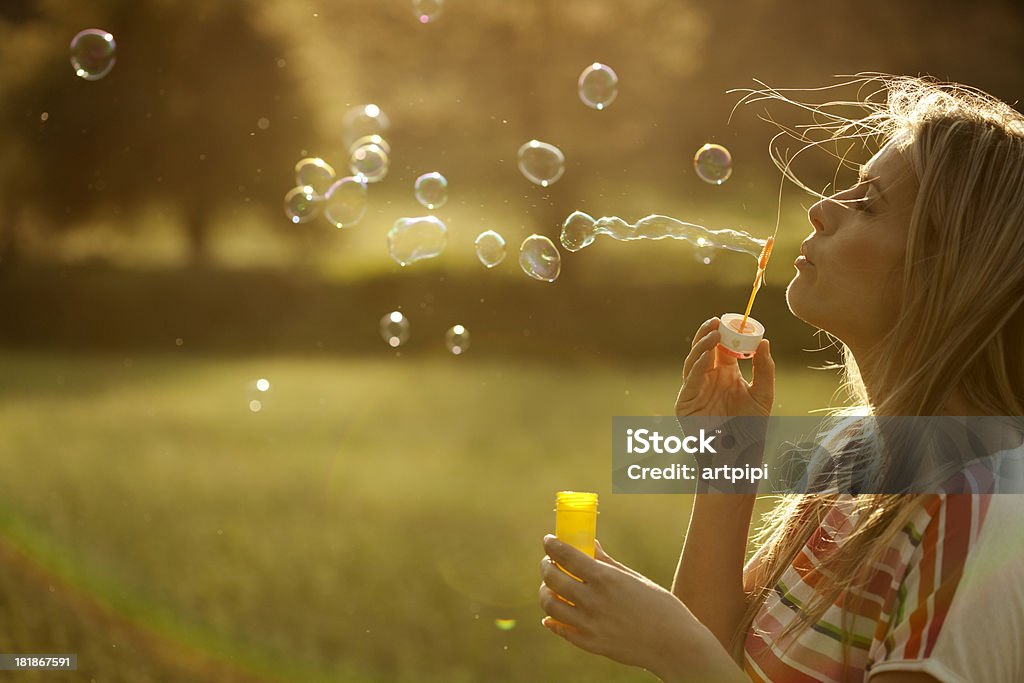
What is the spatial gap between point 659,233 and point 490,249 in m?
0.47

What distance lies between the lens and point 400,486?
16.7 ft

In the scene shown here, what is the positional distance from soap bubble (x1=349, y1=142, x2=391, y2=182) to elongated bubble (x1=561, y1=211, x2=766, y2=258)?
0.71 meters

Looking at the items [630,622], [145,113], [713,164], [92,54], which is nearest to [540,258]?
[713,164]

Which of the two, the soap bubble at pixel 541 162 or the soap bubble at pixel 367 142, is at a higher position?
the soap bubble at pixel 367 142

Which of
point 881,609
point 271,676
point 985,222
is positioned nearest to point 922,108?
point 985,222

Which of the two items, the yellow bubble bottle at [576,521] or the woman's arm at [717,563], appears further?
the woman's arm at [717,563]

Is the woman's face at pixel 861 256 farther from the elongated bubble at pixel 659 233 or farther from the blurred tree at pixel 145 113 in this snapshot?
the blurred tree at pixel 145 113

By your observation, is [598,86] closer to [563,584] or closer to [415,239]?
[415,239]

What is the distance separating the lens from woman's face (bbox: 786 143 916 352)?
44.9 inches

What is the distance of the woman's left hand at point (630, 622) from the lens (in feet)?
3.34

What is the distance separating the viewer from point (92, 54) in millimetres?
2736

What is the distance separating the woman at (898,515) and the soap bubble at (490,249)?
91 centimetres

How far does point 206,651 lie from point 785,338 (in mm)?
10649

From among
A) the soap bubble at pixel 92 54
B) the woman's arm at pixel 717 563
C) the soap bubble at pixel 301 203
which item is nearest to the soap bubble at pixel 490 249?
the soap bubble at pixel 301 203
